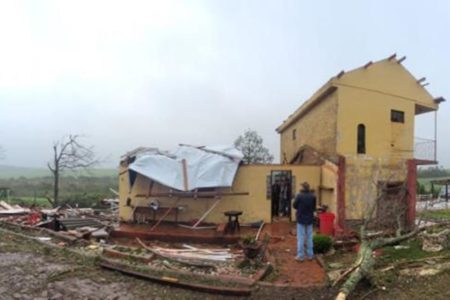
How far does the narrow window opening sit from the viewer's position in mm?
16609

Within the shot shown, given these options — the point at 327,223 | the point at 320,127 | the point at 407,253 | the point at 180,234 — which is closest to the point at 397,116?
the point at 320,127

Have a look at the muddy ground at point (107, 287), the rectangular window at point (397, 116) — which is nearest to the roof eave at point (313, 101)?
the rectangular window at point (397, 116)

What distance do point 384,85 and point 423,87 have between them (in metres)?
2.34

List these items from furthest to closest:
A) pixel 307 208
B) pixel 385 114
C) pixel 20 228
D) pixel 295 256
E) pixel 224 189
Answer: pixel 385 114 < pixel 224 189 < pixel 20 228 < pixel 295 256 < pixel 307 208

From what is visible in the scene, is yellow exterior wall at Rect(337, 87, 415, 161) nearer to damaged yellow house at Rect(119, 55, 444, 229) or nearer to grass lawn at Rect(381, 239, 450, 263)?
damaged yellow house at Rect(119, 55, 444, 229)

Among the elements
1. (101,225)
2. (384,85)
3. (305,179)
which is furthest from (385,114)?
(101,225)

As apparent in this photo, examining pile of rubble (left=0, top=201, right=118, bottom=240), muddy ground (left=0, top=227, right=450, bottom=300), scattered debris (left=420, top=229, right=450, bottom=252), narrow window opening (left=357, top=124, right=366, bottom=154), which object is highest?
narrow window opening (left=357, top=124, right=366, bottom=154)

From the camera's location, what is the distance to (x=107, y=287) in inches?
286

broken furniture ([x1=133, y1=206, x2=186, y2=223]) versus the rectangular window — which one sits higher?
the rectangular window

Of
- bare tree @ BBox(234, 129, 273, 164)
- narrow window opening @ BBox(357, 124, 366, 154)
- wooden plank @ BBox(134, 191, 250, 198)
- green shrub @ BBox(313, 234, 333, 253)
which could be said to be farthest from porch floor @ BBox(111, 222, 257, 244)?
bare tree @ BBox(234, 129, 273, 164)

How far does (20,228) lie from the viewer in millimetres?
14141

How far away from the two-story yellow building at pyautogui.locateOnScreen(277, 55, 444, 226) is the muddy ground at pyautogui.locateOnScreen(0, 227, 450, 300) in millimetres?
8869

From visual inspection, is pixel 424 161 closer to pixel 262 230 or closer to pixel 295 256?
pixel 262 230

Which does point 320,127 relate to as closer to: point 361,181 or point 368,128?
point 368,128
